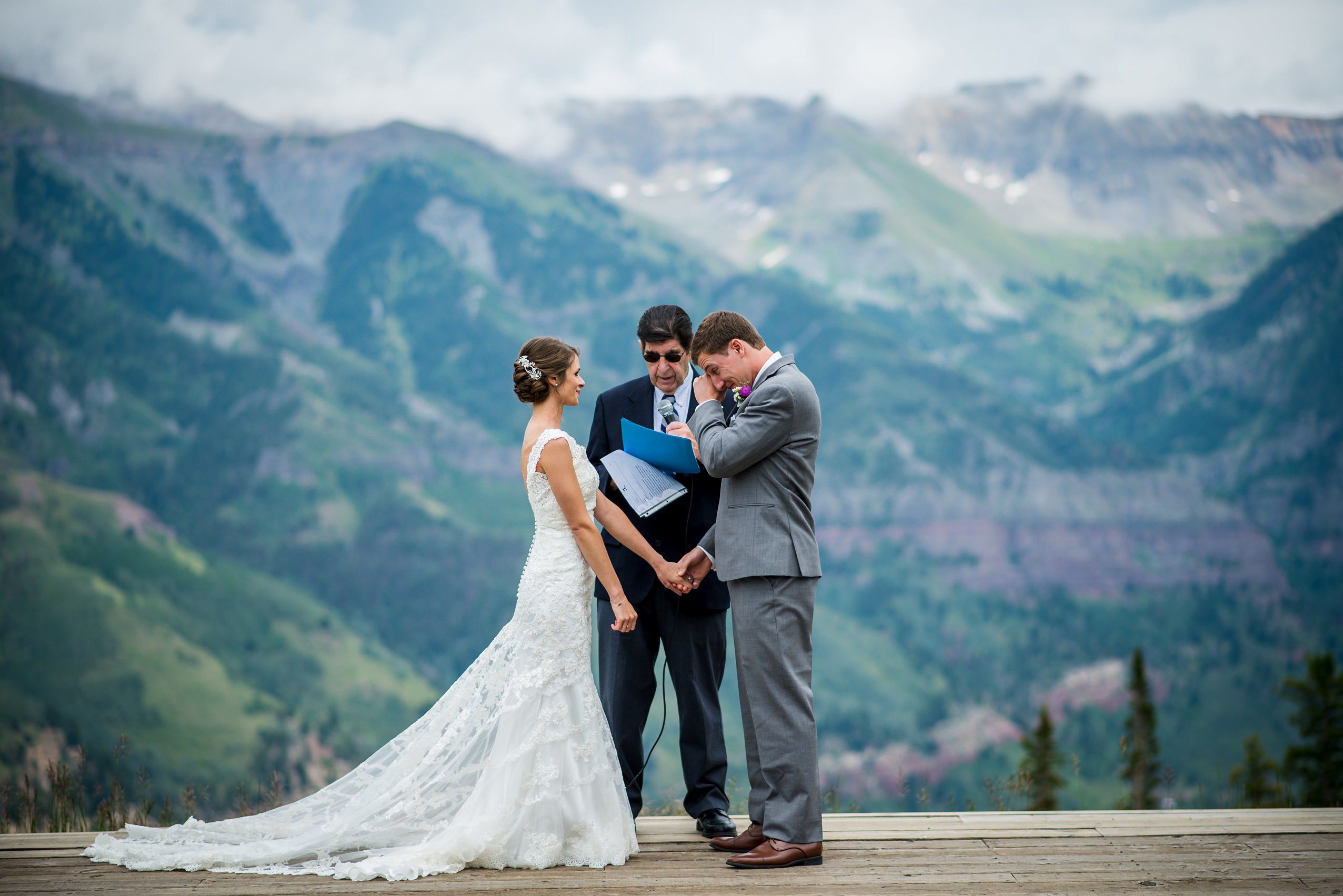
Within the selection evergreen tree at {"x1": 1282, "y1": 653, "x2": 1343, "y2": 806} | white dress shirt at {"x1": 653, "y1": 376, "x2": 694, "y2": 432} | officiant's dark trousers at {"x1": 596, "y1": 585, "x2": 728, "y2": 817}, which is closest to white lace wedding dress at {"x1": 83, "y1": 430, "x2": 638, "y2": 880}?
officiant's dark trousers at {"x1": 596, "y1": 585, "x2": 728, "y2": 817}

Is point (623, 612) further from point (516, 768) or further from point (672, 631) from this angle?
point (516, 768)

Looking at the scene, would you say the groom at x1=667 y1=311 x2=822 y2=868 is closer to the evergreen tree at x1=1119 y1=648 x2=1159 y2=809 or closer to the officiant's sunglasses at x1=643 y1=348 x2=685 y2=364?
the officiant's sunglasses at x1=643 y1=348 x2=685 y2=364

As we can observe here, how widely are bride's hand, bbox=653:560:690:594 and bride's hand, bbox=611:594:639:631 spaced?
17 cm

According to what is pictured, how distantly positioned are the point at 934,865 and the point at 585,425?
7922cm

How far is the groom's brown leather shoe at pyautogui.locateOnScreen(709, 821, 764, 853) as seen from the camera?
376cm

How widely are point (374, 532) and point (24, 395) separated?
32253 millimetres

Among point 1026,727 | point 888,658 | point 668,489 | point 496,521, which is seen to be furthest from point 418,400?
point 668,489

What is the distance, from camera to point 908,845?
155 inches

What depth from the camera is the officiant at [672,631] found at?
4.12 meters

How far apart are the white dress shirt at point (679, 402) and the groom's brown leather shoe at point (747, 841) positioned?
160cm

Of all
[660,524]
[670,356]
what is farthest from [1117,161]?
[660,524]

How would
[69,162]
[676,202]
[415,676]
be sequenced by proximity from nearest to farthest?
[415,676], [69,162], [676,202]

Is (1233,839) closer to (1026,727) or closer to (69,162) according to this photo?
(1026,727)

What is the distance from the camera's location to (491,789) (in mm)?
3656
